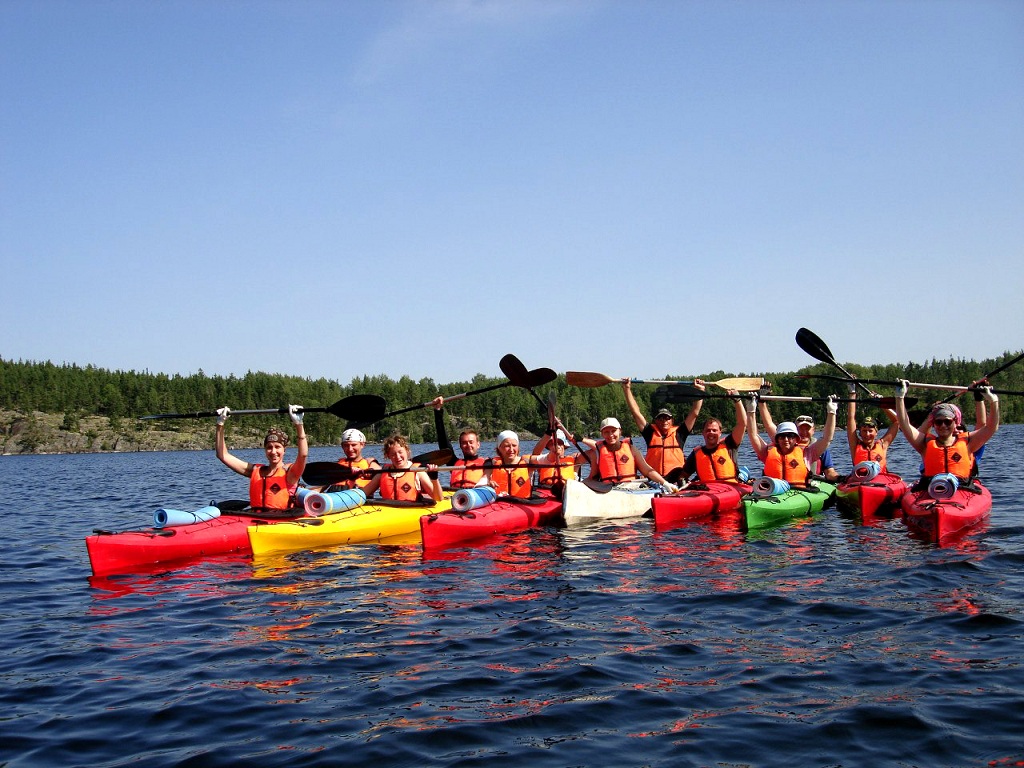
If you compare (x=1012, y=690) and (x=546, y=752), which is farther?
(x=1012, y=690)

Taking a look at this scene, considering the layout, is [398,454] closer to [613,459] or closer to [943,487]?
[613,459]

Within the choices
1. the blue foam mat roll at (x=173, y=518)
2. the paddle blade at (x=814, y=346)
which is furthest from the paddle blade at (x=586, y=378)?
the blue foam mat roll at (x=173, y=518)

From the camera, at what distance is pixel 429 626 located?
6.82 meters

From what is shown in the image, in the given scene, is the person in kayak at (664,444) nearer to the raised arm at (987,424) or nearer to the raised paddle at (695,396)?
the raised paddle at (695,396)

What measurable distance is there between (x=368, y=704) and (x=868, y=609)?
158 inches

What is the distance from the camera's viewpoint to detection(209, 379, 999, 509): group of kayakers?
35.2ft

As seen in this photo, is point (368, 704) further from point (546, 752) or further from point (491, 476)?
point (491, 476)

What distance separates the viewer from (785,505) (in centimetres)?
1170

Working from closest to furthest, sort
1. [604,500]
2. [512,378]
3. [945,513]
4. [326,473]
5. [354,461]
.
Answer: [945,513] → [326,473] → [604,500] → [354,461] → [512,378]

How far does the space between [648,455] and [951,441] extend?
446 centimetres

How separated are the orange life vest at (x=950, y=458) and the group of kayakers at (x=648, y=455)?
0.01 m

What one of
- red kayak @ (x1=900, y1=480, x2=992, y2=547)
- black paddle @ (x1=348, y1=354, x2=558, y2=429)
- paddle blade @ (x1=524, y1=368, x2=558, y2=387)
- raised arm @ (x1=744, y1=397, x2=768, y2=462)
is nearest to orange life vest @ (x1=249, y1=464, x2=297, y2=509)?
black paddle @ (x1=348, y1=354, x2=558, y2=429)

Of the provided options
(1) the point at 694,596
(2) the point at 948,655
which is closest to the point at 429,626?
(1) the point at 694,596

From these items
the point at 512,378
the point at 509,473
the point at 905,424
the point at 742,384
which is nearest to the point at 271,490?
the point at 509,473
